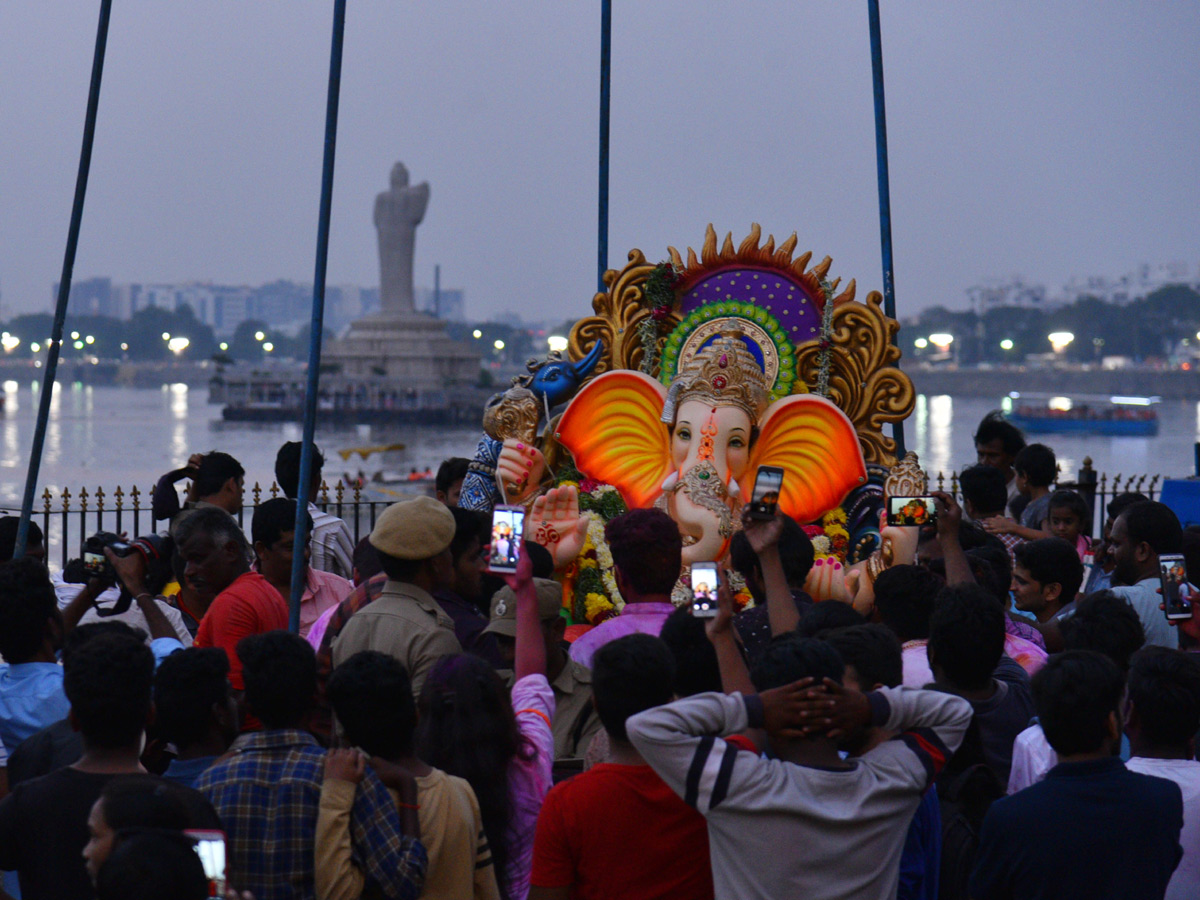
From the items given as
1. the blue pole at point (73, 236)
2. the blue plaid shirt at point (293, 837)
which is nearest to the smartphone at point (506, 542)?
the blue plaid shirt at point (293, 837)

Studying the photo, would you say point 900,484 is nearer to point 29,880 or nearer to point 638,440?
point 638,440

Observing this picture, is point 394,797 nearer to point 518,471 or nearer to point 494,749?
point 494,749

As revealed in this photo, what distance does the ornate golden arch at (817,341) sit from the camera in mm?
8305

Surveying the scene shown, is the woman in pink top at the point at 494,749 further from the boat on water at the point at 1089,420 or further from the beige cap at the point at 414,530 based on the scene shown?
the boat on water at the point at 1089,420

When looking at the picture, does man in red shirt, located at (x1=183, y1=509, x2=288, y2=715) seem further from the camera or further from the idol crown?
the idol crown

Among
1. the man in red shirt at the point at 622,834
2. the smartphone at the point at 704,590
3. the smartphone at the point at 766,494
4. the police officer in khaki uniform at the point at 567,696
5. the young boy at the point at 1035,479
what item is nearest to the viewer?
the man in red shirt at the point at 622,834

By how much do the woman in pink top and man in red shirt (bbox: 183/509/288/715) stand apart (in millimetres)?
1342

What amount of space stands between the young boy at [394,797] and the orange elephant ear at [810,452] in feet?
16.9

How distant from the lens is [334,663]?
3891 millimetres

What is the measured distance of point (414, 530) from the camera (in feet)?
13.1

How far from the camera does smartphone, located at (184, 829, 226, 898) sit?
7.41ft

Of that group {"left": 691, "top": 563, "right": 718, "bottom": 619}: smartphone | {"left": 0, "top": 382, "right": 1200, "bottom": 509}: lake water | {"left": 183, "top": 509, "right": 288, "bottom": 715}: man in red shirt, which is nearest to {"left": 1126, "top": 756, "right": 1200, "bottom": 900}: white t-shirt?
{"left": 691, "top": 563, "right": 718, "bottom": 619}: smartphone

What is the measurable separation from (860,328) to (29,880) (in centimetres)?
643

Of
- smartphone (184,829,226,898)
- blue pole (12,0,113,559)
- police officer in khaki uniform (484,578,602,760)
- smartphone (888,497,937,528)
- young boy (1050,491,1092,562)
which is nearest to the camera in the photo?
smartphone (184,829,226,898)
